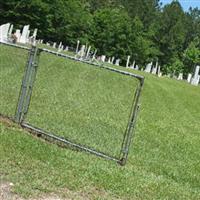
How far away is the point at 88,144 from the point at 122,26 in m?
89.4

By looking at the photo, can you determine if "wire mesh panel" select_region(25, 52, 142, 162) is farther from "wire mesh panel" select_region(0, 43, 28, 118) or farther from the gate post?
"wire mesh panel" select_region(0, 43, 28, 118)

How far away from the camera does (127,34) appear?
3976 inches

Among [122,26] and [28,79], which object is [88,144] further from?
[122,26]

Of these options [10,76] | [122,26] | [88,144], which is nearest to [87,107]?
[88,144]

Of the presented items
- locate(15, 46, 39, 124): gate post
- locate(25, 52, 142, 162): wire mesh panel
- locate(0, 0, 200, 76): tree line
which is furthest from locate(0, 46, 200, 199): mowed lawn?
locate(0, 0, 200, 76): tree line

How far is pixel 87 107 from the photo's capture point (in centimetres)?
1155

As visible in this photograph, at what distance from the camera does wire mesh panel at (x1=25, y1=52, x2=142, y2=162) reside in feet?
35.3

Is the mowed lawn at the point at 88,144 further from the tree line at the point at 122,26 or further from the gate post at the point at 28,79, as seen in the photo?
Answer: the tree line at the point at 122,26

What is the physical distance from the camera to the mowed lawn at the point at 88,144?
7797 mm

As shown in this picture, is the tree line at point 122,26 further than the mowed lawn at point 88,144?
Yes

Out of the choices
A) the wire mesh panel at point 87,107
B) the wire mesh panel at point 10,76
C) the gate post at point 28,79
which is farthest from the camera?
the wire mesh panel at point 10,76

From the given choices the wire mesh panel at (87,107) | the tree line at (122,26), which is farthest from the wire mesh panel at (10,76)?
the tree line at (122,26)

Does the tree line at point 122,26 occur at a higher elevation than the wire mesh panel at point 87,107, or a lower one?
higher

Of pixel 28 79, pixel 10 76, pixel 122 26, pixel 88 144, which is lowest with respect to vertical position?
pixel 88 144
